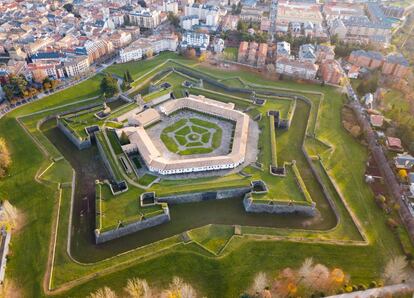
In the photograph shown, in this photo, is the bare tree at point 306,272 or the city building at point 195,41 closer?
the bare tree at point 306,272

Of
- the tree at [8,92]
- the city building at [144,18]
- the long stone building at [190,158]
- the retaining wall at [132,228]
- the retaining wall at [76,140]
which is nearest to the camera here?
the retaining wall at [132,228]

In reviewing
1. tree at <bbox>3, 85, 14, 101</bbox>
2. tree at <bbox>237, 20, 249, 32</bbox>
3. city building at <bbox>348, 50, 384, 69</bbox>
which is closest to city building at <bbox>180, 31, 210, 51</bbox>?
tree at <bbox>237, 20, 249, 32</bbox>

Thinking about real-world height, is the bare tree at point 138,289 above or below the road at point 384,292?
above

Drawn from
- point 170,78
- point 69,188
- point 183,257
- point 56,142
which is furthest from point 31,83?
point 183,257

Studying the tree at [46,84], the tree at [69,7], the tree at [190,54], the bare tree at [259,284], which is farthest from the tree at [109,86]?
the tree at [69,7]

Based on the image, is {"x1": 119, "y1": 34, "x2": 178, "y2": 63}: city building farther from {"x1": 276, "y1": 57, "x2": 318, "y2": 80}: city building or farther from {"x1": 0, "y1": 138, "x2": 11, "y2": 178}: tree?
{"x1": 0, "y1": 138, "x2": 11, "y2": 178}: tree

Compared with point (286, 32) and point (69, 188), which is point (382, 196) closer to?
point (69, 188)

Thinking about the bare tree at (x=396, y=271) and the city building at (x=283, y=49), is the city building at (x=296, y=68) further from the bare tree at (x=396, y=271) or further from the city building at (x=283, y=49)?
the bare tree at (x=396, y=271)

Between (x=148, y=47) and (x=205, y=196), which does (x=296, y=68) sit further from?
(x=205, y=196)
